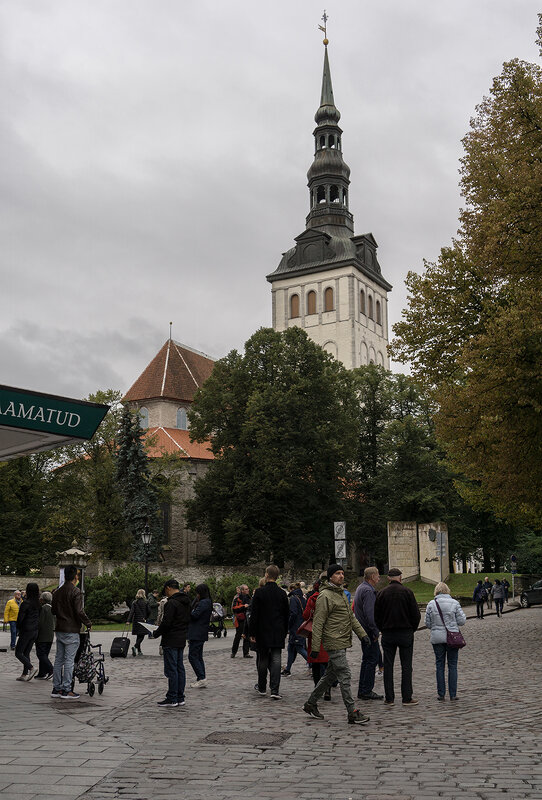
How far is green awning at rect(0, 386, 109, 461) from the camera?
977cm

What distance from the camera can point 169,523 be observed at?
5850 centimetres

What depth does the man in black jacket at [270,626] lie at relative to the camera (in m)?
11.5

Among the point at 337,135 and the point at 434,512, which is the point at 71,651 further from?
the point at 337,135

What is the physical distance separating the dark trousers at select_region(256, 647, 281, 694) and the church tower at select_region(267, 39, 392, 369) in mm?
63118

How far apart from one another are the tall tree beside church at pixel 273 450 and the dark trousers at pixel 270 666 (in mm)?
30782

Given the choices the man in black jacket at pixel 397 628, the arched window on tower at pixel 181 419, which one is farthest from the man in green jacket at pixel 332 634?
the arched window on tower at pixel 181 419

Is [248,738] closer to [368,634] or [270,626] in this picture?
[270,626]

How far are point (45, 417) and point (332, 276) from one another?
2685 inches

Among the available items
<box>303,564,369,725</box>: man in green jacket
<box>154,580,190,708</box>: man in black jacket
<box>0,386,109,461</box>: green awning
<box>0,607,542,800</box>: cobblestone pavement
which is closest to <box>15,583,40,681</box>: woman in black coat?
<box>0,607,542,800</box>: cobblestone pavement

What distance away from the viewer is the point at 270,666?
1157 cm

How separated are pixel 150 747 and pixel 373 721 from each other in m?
2.68

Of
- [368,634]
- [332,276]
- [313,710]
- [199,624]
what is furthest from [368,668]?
[332,276]

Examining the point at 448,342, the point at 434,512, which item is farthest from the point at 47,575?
the point at 448,342

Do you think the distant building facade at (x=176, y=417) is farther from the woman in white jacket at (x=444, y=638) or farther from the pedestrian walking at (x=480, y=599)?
the woman in white jacket at (x=444, y=638)
